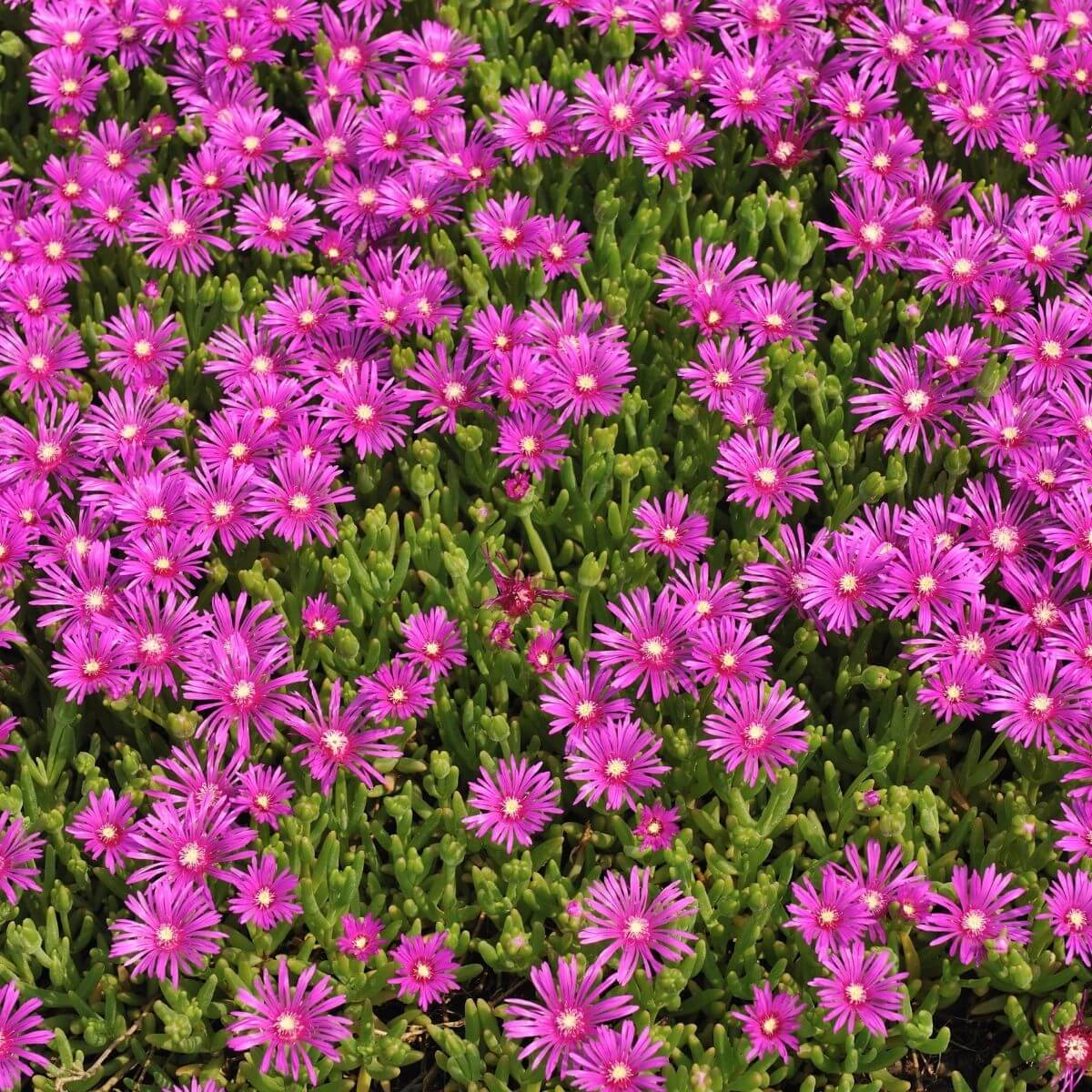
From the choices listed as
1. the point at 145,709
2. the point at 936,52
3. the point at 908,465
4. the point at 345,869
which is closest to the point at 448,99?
the point at 936,52

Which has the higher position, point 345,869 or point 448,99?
point 448,99

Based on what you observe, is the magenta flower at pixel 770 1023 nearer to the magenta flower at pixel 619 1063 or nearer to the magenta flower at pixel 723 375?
the magenta flower at pixel 619 1063

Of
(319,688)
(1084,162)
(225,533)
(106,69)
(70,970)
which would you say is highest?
(1084,162)

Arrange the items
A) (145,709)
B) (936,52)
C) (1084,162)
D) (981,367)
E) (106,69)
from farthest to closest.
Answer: (106,69), (936,52), (1084,162), (981,367), (145,709)

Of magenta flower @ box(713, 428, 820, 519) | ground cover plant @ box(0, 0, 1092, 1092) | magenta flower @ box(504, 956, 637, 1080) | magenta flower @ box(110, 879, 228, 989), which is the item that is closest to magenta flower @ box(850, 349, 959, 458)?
ground cover plant @ box(0, 0, 1092, 1092)

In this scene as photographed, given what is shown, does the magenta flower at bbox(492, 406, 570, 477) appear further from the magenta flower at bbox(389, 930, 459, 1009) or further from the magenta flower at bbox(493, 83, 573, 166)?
the magenta flower at bbox(389, 930, 459, 1009)

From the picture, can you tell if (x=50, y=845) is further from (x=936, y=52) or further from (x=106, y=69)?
(x=936, y=52)

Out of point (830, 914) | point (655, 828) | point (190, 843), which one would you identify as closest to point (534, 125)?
point (655, 828)
